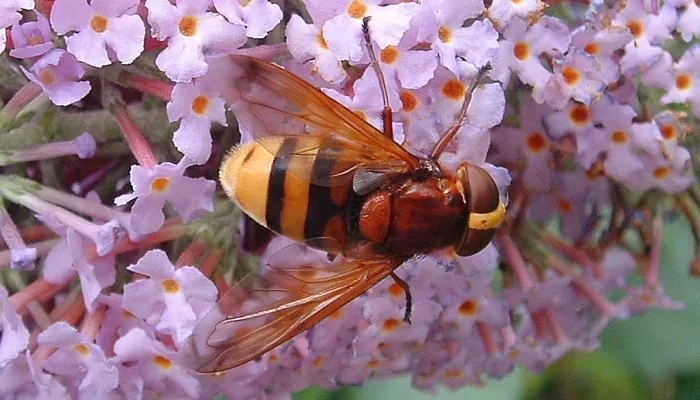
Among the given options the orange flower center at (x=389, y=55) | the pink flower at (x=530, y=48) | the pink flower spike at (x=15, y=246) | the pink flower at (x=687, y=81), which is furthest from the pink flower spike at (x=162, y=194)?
the pink flower at (x=687, y=81)

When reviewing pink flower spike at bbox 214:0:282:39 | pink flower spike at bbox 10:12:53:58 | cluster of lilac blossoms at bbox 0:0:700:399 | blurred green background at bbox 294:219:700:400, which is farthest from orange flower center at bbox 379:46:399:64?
blurred green background at bbox 294:219:700:400

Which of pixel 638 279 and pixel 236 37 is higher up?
pixel 236 37

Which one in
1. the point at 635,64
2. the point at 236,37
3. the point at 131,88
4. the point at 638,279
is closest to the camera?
the point at 236,37

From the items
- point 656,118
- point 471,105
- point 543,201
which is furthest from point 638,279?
point 471,105

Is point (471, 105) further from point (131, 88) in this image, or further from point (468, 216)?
point (131, 88)

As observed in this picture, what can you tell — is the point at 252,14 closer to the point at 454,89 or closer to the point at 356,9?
the point at 356,9

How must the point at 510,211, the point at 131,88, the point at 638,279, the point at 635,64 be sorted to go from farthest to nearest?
the point at 638,279, the point at 510,211, the point at 635,64, the point at 131,88

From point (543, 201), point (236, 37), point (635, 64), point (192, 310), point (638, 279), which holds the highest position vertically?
point (236, 37)

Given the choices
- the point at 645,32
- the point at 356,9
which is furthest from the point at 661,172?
the point at 356,9

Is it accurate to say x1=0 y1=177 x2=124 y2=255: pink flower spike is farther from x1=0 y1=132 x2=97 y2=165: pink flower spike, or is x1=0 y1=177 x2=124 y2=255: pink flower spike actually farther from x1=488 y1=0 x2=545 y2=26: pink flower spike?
x1=488 y1=0 x2=545 y2=26: pink flower spike
